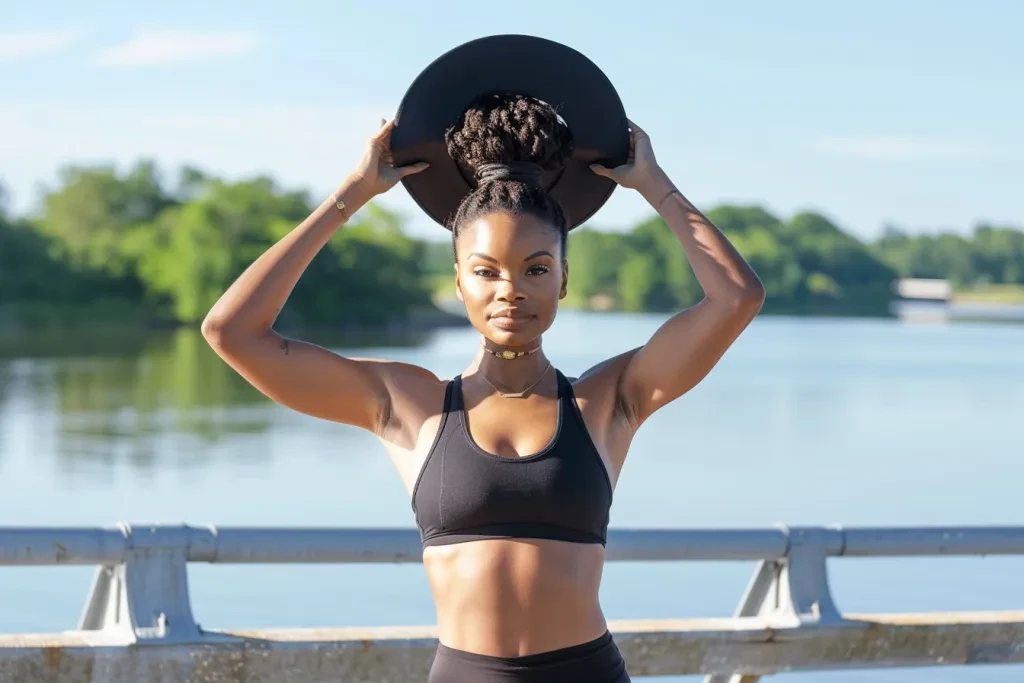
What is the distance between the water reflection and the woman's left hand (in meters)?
21.7

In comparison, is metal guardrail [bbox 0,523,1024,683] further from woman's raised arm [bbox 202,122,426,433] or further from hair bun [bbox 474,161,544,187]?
hair bun [bbox 474,161,544,187]

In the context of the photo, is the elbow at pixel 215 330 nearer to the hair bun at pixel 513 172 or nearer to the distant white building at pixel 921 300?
the hair bun at pixel 513 172

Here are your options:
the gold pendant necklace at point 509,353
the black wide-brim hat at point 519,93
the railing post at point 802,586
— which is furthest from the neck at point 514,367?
the railing post at point 802,586

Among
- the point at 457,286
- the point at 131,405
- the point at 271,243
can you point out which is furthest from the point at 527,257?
the point at 271,243

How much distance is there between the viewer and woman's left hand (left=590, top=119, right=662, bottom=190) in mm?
2676

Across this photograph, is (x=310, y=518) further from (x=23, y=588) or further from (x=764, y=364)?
(x=764, y=364)

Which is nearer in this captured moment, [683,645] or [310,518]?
[683,645]

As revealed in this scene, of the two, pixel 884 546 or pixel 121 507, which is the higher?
pixel 121 507

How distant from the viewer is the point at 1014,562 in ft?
42.8

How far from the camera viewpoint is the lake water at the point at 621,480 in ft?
36.2

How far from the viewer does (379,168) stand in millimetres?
2707

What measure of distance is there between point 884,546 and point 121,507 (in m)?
16.1

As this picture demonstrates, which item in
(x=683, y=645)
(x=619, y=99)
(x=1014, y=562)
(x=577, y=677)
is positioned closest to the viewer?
(x=577, y=677)

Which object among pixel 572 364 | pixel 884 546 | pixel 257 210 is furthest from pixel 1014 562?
pixel 257 210
